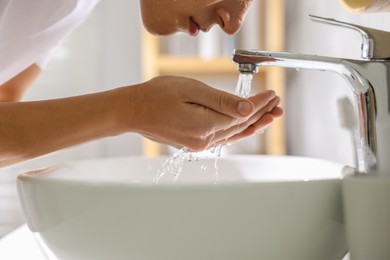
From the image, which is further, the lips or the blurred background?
the blurred background

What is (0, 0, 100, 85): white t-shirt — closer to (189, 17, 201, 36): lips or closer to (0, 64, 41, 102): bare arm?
(0, 64, 41, 102): bare arm

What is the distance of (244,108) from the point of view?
60 cm

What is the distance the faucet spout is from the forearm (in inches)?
5.7

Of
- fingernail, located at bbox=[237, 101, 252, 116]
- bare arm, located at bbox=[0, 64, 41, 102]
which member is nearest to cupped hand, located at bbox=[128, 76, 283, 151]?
fingernail, located at bbox=[237, 101, 252, 116]

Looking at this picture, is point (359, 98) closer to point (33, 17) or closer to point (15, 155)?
point (15, 155)

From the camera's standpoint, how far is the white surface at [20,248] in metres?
0.75

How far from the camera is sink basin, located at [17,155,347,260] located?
534 mm

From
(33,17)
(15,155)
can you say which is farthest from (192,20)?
(15,155)

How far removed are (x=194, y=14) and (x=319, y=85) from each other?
22.5 inches

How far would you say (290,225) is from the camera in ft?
1.80

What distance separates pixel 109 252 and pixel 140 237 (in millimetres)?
44

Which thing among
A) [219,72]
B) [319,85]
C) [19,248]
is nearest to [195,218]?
[19,248]

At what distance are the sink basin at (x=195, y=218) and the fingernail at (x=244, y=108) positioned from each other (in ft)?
0.25

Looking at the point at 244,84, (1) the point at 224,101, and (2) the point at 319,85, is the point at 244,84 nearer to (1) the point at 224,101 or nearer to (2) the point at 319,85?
(1) the point at 224,101
